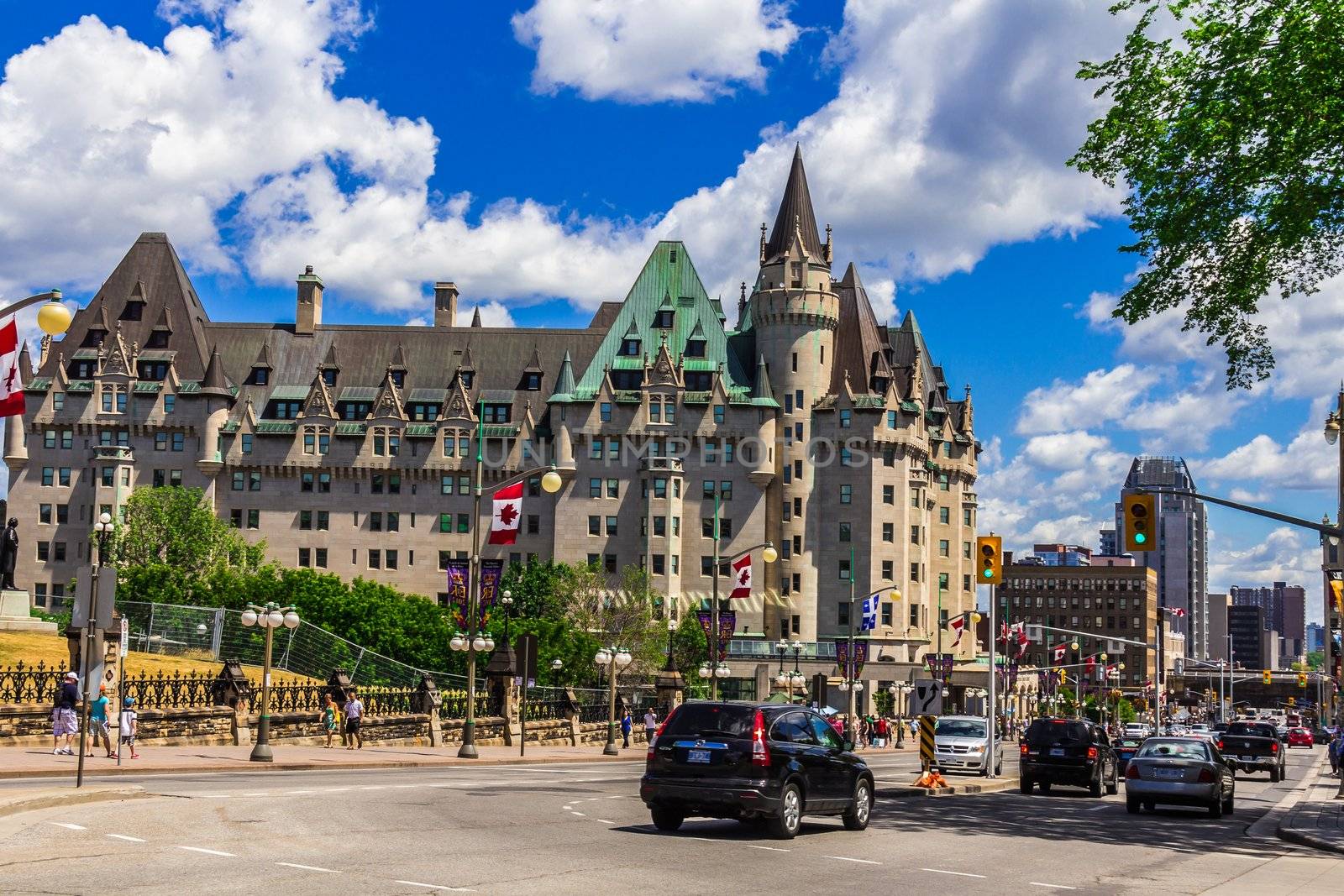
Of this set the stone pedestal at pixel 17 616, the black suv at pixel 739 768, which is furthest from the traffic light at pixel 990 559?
the stone pedestal at pixel 17 616

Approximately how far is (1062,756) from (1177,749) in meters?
5.17

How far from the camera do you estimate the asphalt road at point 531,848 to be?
15.1 meters

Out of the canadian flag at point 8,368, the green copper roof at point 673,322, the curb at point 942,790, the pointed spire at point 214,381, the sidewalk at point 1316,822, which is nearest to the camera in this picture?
the canadian flag at point 8,368

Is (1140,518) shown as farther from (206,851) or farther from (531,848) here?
(206,851)

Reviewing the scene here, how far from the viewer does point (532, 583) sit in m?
117

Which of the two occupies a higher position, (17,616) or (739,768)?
(17,616)

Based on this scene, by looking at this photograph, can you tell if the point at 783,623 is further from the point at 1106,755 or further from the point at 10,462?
the point at 1106,755

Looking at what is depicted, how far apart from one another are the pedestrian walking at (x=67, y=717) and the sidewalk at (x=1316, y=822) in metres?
25.1

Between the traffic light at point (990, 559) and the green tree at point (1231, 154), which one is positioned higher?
the green tree at point (1231, 154)

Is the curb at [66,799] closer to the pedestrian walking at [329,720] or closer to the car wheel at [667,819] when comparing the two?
the car wheel at [667,819]

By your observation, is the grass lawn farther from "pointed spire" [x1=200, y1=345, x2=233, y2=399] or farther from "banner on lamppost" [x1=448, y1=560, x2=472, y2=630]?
"pointed spire" [x1=200, y1=345, x2=233, y2=399]

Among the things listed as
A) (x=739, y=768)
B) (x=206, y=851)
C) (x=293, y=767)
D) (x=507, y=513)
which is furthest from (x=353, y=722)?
(x=206, y=851)

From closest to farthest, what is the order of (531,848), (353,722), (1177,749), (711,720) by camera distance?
1. (531,848)
2. (711,720)
3. (1177,749)
4. (353,722)

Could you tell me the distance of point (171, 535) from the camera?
111 metres
